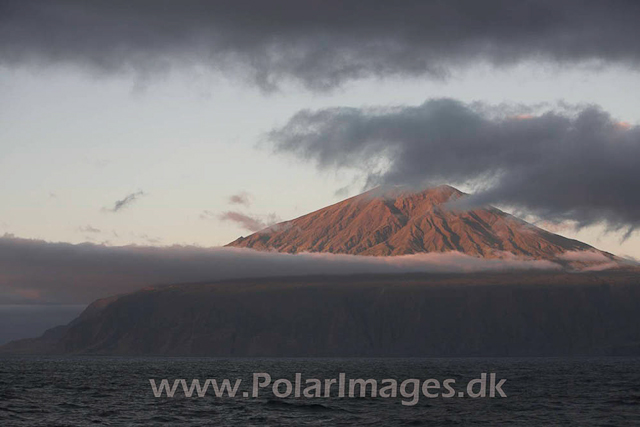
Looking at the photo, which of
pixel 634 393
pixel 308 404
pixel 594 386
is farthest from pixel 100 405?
pixel 594 386

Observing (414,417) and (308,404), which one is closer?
(414,417)

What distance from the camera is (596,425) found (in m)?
86.4

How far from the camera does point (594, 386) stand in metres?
153

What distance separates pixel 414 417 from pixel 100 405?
39627mm

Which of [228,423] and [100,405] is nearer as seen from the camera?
[228,423]

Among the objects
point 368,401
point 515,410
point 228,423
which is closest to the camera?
point 228,423

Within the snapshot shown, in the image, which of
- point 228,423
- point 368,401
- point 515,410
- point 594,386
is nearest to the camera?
point 228,423

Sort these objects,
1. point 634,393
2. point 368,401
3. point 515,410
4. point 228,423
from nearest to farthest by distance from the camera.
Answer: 1. point 228,423
2. point 515,410
3. point 368,401
4. point 634,393

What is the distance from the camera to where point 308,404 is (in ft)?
349

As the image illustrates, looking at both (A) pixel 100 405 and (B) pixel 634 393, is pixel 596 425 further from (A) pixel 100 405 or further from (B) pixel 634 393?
(A) pixel 100 405

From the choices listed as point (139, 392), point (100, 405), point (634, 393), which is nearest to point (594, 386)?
point (634, 393)

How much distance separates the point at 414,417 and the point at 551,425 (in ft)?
47.8

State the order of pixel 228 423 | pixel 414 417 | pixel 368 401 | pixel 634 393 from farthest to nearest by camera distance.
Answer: pixel 634 393 < pixel 368 401 < pixel 414 417 < pixel 228 423

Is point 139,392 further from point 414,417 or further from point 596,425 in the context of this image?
point 596,425
